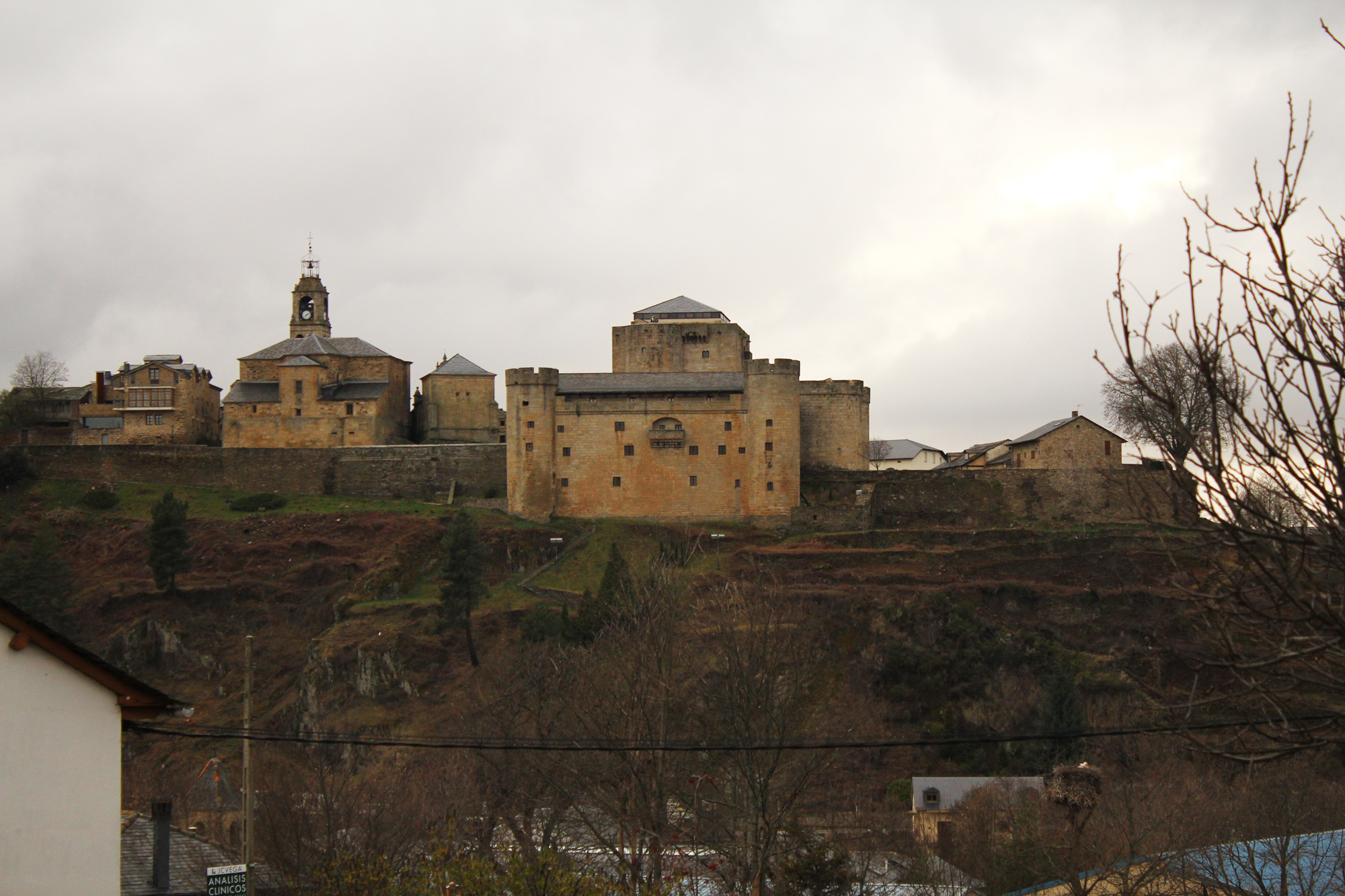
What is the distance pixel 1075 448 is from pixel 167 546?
135 feet

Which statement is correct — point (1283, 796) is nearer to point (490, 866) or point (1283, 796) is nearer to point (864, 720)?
point (864, 720)

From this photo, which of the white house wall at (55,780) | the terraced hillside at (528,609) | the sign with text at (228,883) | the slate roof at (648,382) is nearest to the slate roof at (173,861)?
the sign with text at (228,883)

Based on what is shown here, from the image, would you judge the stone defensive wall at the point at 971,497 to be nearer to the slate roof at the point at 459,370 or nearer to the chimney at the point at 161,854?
the slate roof at the point at 459,370

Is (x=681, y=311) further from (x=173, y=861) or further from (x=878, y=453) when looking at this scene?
(x=173, y=861)

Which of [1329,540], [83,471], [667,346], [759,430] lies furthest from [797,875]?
[83,471]

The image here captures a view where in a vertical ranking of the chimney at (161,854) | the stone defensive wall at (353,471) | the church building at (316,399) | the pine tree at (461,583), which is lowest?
the chimney at (161,854)

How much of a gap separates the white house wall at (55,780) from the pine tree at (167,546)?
45597mm

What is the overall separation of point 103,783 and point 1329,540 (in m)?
10.2

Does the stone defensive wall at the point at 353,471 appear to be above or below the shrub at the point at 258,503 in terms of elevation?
above

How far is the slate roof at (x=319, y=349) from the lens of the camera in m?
68.7

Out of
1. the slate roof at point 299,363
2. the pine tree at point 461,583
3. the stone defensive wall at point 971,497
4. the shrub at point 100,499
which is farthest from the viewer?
the slate roof at point 299,363

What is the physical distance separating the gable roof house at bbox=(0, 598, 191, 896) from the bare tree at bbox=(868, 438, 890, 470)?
268ft

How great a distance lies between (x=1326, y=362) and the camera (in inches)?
307

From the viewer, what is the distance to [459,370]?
6938 centimetres
